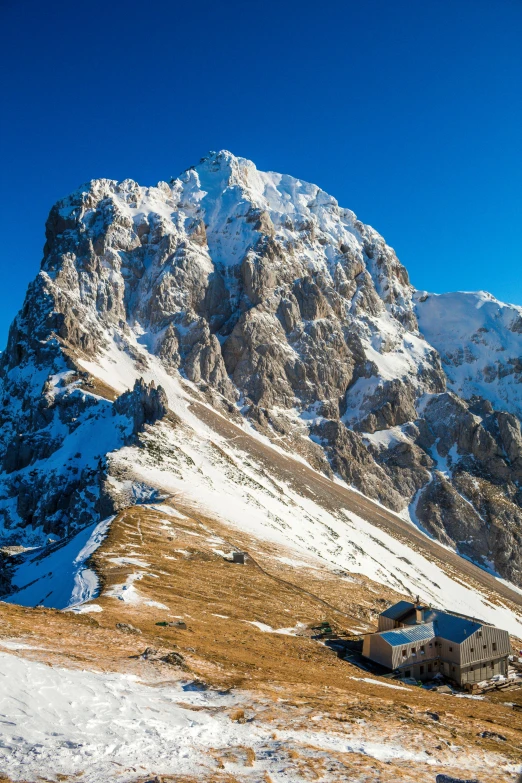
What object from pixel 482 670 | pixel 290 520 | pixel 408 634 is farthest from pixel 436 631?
pixel 290 520

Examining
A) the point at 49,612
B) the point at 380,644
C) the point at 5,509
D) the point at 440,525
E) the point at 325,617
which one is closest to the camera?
the point at 49,612

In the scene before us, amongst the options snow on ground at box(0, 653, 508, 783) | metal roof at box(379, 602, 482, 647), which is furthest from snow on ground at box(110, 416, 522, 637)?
snow on ground at box(0, 653, 508, 783)

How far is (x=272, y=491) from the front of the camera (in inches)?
4117

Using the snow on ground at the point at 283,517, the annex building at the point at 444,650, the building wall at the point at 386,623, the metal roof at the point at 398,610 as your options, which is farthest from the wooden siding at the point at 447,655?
the snow on ground at the point at 283,517

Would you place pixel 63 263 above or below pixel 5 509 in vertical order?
above

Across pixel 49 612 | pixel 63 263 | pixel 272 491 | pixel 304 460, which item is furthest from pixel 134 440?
pixel 63 263

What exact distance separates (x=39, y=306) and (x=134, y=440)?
9746 centimetres

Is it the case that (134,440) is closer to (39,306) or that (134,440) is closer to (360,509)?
(360,509)

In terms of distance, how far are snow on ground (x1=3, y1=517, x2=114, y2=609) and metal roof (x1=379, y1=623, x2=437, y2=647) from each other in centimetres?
1848

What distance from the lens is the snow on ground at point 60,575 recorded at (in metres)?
Result: 31.0

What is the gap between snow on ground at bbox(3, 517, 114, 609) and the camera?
3095 centimetres

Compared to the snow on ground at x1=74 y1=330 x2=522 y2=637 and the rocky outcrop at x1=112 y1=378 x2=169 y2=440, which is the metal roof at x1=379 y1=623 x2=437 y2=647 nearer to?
the snow on ground at x1=74 y1=330 x2=522 y2=637

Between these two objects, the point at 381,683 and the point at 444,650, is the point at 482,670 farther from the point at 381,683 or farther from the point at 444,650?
the point at 381,683

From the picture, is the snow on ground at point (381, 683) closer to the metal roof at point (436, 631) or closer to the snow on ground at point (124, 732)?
the metal roof at point (436, 631)
